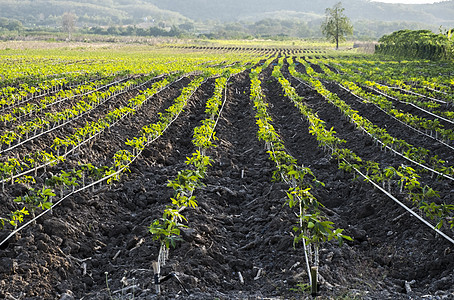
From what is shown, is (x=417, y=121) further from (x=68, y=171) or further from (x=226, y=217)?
(x=68, y=171)

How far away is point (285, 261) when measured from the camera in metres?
5.58

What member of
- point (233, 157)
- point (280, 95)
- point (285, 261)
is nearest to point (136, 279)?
point (285, 261)

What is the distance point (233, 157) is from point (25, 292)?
6.00 meters

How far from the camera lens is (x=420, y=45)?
126 ft

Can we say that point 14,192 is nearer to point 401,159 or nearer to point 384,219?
point 384,219

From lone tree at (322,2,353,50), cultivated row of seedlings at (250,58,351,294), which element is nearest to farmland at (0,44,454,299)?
cultivated row of seedlings at (250,58,351,294)

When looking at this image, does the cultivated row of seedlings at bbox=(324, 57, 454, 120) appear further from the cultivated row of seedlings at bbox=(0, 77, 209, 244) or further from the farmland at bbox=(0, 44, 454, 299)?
the cultivated row of seedlings at bbox=(0, 77, 209, 244)

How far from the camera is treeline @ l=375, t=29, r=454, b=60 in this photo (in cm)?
3401

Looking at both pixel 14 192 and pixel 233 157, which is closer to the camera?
pixel 14 192

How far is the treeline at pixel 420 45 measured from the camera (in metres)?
34.0

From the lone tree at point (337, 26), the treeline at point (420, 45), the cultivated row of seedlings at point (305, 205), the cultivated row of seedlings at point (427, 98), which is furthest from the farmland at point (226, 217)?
the lone tree at point (337, 26)

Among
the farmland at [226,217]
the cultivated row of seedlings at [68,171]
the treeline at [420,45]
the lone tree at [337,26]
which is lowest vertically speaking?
the farmland at [226,217]

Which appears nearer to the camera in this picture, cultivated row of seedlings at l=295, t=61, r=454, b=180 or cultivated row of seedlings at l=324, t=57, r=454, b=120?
cultivated row of seedlings at l=295, t=61, r=454, b=180

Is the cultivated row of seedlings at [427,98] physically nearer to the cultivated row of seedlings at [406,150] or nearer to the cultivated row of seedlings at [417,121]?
the cultivated row of seedlings at [417,121]
